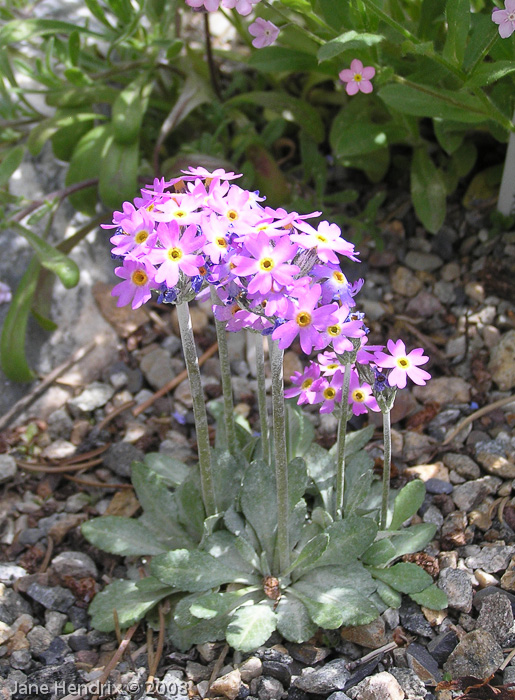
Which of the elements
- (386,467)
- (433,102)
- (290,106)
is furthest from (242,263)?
(290,106)

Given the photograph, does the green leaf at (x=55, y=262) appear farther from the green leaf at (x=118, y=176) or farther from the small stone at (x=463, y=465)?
the small stone at (x=463, y=465)

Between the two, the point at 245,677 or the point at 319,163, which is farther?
the point at 319,163

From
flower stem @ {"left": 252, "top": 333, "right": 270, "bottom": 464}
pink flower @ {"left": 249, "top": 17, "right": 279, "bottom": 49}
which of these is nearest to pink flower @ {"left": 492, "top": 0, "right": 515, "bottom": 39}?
pink flower @ {"left": 249, "top": 17, "right": 279, "bottom": 49}

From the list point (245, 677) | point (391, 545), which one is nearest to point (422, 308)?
point (391, 545)

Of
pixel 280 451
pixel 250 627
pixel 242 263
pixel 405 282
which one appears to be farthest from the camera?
pixel 405 282

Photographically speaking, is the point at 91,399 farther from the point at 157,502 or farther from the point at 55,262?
the point at 157,502

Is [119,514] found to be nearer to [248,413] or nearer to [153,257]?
[248,413]
